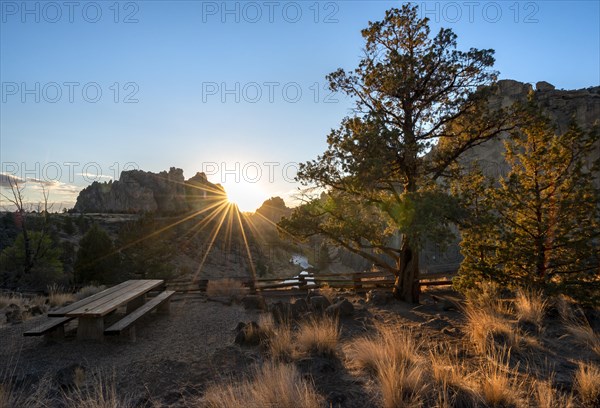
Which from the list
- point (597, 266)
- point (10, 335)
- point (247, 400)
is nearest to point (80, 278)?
point (10, 335)

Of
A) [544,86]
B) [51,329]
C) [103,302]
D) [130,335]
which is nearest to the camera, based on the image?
[51,329]

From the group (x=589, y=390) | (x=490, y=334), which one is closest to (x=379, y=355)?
(x=589, y=390)

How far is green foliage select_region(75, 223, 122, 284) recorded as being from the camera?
1620 centimetres

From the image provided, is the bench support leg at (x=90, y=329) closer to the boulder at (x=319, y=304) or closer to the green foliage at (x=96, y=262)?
the boulder at (x=319, y=304)

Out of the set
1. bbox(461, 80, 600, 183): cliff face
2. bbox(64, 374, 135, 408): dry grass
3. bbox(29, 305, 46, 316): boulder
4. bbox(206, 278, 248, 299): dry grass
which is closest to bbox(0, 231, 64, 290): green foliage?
bbox(29, 305, 46, 316): boulder

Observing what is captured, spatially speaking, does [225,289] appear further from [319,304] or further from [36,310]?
[36,310]

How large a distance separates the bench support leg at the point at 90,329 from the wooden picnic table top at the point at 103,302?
24cm

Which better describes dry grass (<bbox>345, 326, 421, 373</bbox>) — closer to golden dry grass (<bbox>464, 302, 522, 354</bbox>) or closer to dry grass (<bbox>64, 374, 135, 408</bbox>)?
golden dry grass (<bbox>464, 302, 522, 354</bbox>)

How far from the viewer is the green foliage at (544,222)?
6934 mm

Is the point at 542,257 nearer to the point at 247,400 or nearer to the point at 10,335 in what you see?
the point at 247,400

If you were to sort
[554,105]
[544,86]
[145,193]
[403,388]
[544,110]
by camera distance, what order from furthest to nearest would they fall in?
1. [145,193]
2. [544,86]
3. [554,105]
4. [544,110]
5. [403,388]

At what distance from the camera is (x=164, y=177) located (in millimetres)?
87250

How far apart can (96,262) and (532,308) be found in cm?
1743

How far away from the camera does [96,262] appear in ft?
53.6
